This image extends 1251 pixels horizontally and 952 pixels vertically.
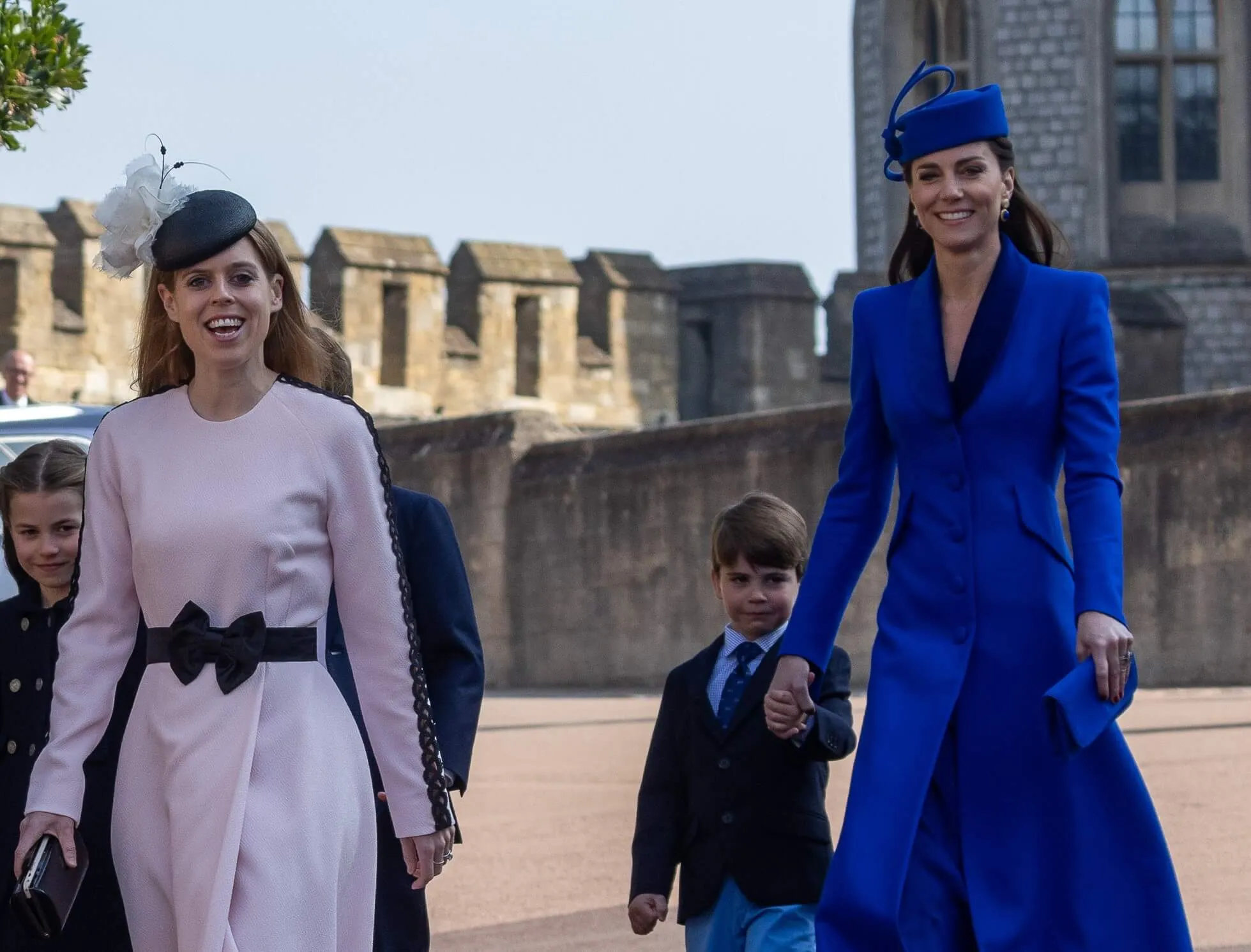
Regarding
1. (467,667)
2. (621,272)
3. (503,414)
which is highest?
(621,272)

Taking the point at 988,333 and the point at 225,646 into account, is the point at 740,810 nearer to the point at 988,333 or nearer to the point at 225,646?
the point at 988,333

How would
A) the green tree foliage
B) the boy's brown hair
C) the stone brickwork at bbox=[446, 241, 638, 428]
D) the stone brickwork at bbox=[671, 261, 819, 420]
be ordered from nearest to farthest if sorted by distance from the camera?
the boy's brown hair < the green tree foliage < the stone brickwork at bbox=[446, 241, 638, 428] < the stone brickwork at bbox=[671, 261, 819, 420]

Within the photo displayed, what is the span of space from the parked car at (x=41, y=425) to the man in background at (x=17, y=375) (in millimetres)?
5517

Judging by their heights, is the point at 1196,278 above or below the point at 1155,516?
above

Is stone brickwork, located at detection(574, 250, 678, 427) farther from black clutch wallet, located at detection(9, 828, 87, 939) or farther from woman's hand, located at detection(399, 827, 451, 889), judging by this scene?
black clutch wallet, located at detection(9, 828, 87, 939)

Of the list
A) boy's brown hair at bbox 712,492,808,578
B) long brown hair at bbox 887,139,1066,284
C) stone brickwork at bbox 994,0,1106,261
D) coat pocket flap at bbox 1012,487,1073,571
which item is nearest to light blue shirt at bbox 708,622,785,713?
boy's brown hair at bbox 712,492,808,578

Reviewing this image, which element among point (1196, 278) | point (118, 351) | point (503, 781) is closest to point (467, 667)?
point (503, 781)

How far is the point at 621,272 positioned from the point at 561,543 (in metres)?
4.81

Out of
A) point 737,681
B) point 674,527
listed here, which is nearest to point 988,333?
point 737,681

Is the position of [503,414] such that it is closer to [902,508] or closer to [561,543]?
[561,543]

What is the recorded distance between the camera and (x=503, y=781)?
11484 mm

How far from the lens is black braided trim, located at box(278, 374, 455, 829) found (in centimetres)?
396

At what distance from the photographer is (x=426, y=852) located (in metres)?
3.95

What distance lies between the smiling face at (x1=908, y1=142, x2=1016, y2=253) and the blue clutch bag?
78 centimetres
